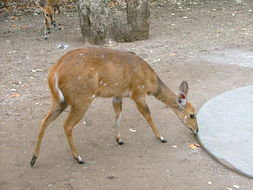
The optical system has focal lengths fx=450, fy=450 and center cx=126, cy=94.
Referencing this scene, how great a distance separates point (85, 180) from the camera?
171 inches

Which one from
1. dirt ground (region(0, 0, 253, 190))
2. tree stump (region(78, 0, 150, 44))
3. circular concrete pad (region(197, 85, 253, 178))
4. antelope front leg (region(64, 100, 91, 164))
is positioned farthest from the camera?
tree stump (region(78, 0, 150, 44))

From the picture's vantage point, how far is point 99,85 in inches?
184

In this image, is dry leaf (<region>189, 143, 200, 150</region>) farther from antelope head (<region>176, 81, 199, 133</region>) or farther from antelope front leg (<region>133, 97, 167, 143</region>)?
antelope front leg (<region>133, 97, 167, 143</region>)

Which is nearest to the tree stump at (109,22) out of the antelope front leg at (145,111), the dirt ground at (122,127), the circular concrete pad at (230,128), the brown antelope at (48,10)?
the dirt ground at (122,127)

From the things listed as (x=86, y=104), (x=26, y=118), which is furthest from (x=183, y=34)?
(x=86, y=104)

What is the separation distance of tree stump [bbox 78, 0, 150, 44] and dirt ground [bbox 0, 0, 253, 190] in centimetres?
28

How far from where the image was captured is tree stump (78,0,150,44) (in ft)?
29.1

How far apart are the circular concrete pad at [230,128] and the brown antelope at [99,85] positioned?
263mm

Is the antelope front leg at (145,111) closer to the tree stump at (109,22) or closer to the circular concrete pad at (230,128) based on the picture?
the circular concrete pad at (230,128)

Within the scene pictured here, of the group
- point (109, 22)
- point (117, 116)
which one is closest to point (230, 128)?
point (117, 116)

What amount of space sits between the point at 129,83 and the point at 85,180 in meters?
1.21

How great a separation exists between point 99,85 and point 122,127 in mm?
1048

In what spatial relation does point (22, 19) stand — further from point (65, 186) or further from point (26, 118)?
point (65, 186)

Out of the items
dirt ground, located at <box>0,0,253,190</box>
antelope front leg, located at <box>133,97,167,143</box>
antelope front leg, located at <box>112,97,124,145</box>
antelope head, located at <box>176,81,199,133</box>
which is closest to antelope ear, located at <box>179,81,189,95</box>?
antelope head, located at <box>176,81,199,133</box>
